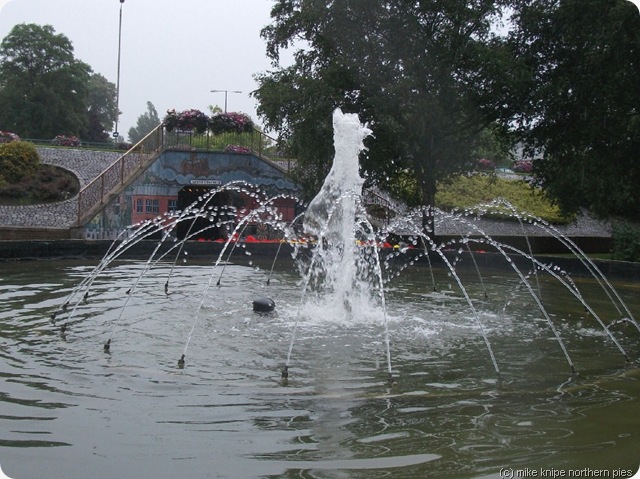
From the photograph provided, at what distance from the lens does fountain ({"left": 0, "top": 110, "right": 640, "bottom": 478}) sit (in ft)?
17.9

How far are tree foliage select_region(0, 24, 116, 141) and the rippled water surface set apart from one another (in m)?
56.1

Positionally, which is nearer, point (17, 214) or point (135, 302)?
point (135, 302)

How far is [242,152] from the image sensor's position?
106 feet

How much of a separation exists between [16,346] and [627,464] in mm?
6816

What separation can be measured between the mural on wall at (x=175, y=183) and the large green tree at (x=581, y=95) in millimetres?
10105

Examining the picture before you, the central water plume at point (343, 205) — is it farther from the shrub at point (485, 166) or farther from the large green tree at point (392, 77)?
the shrub at point (485, 166)

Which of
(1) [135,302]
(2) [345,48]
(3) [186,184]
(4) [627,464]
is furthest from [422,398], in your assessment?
(3) [186,184]

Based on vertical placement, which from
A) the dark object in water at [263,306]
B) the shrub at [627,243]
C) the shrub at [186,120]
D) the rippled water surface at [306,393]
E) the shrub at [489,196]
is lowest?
the rippled water surface at [306,393]

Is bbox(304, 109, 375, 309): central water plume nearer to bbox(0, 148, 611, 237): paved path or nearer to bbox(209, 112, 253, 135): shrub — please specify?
bbox(0, 148, 611, 237): paved path

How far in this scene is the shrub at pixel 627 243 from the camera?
22547 millimetres

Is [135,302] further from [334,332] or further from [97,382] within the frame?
[97,382]

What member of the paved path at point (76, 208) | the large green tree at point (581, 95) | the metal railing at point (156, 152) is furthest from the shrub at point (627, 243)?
the metal railing at point (156, 152)

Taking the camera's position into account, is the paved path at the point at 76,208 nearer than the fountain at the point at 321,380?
No

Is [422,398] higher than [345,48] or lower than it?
lower
